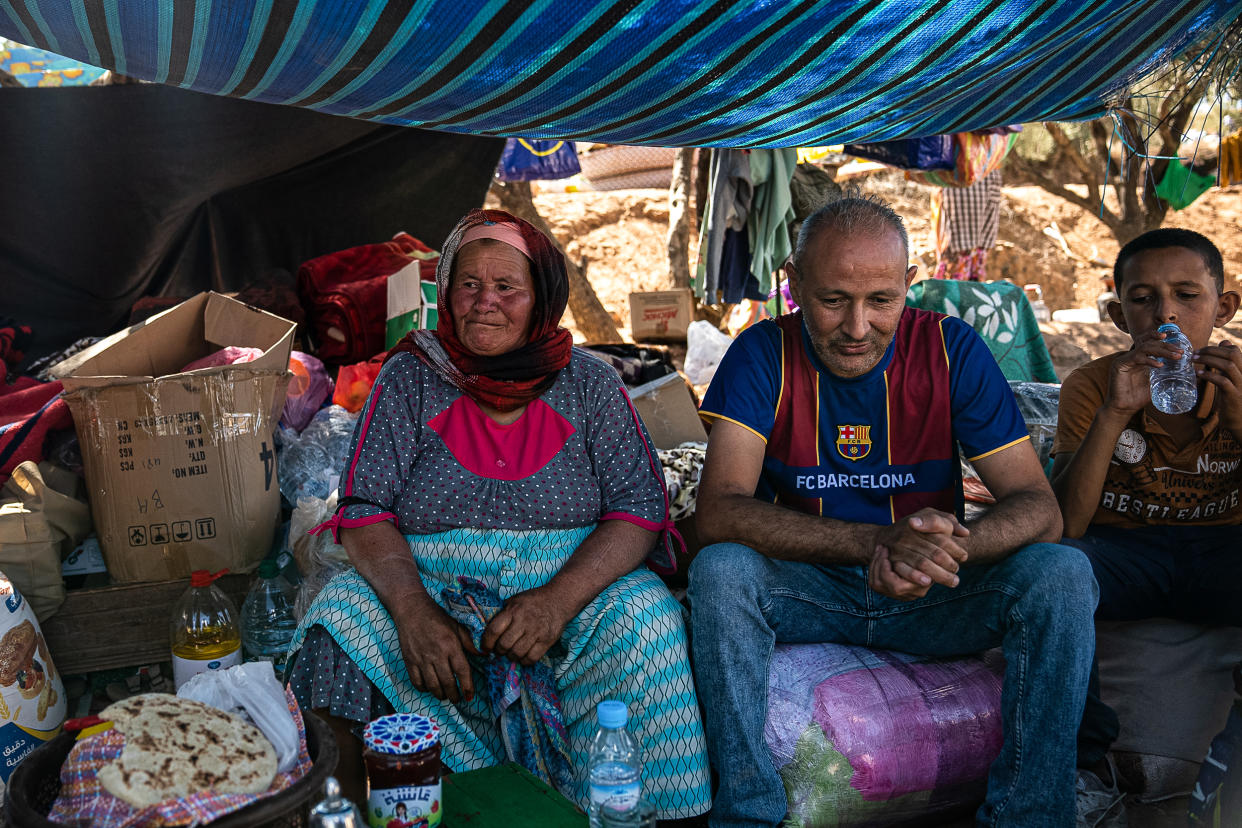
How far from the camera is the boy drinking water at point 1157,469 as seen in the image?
2484 mm

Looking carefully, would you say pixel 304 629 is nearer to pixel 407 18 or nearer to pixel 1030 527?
pixel 407 18

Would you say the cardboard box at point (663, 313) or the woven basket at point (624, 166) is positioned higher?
the woven basket at point (624, 166)

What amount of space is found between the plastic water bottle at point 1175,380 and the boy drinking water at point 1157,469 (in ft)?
0.07

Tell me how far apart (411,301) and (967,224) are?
8811 millimetres

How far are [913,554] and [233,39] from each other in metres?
1.86

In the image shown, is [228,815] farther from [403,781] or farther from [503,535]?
[503,535]

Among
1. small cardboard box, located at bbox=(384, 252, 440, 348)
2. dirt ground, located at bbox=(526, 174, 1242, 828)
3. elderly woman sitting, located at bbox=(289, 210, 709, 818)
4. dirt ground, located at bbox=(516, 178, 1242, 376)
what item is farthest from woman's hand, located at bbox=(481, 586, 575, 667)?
dirt ground, located at bbox=(516, 178, 1242, 376)

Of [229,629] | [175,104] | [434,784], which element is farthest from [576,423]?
[175,104]

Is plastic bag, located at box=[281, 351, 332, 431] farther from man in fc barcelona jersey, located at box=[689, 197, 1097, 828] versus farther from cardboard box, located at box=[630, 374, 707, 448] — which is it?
man in fc barcelona jersey, located at box=[689, 197, 1097, 828]

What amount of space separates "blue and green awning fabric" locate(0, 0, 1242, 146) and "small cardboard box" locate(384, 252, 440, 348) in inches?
50.0

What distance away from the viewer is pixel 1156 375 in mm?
2496

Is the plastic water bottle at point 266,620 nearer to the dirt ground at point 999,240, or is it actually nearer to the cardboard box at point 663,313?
the cardboard box at point 663,313

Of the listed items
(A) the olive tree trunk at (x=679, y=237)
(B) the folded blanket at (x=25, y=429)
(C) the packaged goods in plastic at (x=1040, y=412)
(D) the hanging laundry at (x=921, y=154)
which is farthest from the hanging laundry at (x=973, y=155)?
(B) the folded blanket at (x=25, y=429)

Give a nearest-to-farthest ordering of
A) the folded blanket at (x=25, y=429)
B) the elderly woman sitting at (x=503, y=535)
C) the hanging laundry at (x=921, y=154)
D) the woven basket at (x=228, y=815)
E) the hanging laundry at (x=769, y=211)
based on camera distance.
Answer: the woven basket at (x=228, y=815), the elderly woman sitting at (x=503, y=535), the folded blanket at (x=25, y=429), the hanging laundry at (x=769, y=211), the hanging laundry at (x=921, y=154)
